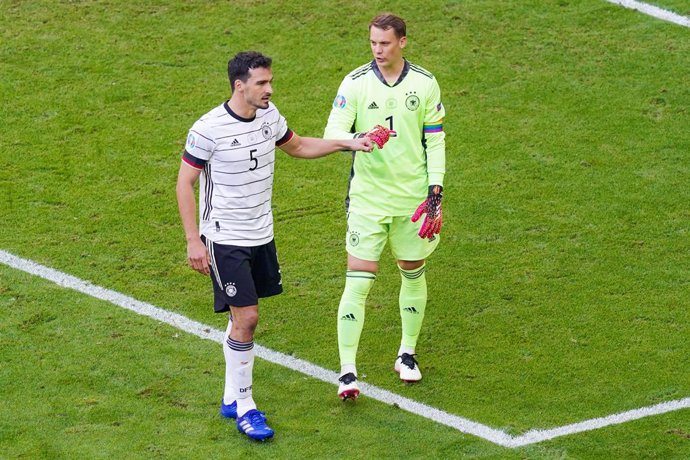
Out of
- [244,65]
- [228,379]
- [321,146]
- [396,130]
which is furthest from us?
[396,130]

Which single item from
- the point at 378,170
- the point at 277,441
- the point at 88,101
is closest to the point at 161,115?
the point at 88,101

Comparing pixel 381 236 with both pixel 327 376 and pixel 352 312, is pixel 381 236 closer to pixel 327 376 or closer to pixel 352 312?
pixel 352 312

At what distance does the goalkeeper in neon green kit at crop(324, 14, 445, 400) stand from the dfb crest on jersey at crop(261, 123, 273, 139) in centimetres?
50

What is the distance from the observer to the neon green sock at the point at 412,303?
7.96 meters

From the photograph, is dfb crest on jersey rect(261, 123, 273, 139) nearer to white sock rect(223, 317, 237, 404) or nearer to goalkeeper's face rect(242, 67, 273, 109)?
goalkeeper's face rect(242, 67, 273, 109)

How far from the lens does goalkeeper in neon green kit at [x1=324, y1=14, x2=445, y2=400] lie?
759 cm

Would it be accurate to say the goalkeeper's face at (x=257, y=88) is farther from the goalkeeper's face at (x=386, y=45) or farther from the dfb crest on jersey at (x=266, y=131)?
the goalkeeper's face at (x=386, y=45)

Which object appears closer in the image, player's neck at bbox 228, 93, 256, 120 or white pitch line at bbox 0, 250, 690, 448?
player's neck at bbox 228, 93, 256, 120

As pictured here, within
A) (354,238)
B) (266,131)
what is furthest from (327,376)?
(266,131)

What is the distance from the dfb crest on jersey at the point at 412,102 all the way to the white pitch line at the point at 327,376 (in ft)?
5.77

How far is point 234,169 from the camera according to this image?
7.04m

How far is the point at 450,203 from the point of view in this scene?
10117mm

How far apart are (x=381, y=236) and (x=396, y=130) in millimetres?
656

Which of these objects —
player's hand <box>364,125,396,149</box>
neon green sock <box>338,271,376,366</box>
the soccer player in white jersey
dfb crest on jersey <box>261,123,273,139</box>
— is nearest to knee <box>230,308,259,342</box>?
the soccer player in white jersey
